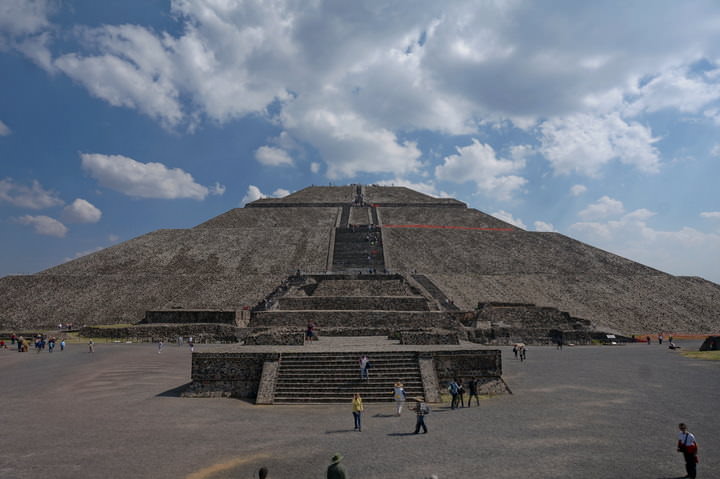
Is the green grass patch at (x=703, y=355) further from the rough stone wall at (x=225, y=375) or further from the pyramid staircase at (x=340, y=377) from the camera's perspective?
Result: the rough stone wall at (x=225, y=375)

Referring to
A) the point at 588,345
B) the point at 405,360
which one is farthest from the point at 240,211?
the point at 405,360

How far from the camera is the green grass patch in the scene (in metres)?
20.1

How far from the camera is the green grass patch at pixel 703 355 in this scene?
20.1 m

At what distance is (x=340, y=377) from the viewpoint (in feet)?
44.0

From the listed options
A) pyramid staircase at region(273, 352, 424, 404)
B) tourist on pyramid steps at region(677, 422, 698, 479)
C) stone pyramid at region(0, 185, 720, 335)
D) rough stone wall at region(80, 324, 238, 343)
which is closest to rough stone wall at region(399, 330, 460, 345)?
pyramid staircase at region(273, 352, 424, 404)

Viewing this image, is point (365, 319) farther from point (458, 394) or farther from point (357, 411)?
point (357, 411)

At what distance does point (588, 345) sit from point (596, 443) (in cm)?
1953

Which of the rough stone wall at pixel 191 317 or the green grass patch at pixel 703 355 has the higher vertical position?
the rough stone wall at pixel 191 317

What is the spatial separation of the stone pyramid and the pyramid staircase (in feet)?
53.2

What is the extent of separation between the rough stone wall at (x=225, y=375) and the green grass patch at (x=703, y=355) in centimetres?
1966

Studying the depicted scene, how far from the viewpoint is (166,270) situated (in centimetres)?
4138

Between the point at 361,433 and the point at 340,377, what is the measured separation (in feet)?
12.3

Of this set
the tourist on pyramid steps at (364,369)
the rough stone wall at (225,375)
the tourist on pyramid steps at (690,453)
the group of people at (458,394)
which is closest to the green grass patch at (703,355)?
the group of people at (458,394)

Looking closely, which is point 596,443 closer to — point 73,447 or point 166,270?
point 73,447
